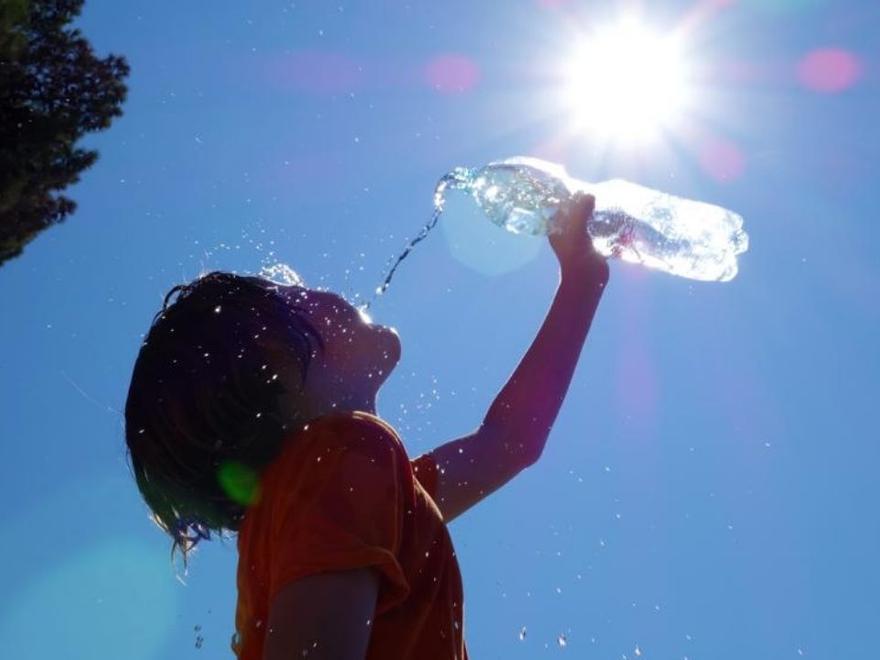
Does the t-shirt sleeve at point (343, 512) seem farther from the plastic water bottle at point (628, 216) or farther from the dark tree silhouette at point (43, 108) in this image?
the dark tree silhouette at point (43, 108)

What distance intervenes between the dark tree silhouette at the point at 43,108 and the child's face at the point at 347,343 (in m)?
9.17

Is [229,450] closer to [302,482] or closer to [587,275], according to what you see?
[302,482]

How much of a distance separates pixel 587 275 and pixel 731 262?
2.26m

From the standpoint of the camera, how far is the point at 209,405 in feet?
7.81

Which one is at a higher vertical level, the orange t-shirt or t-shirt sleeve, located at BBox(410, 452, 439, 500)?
t-shirt sleeve, located at BBox(410, 452, 439, 500)

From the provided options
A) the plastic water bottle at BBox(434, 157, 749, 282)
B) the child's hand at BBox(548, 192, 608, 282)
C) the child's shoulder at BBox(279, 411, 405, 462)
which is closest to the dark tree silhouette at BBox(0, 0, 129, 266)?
the plastic water bottle at BBox(434, 157, 749, 282)

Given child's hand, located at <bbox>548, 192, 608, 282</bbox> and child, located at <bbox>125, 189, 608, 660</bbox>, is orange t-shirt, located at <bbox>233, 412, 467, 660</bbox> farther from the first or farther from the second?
child's hand, located at <bbox>548, 192, 608, 282</bbox>

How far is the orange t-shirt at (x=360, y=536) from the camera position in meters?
1.83

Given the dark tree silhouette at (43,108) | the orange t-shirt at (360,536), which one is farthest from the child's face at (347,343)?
the dark tree silhouette at (43,108)

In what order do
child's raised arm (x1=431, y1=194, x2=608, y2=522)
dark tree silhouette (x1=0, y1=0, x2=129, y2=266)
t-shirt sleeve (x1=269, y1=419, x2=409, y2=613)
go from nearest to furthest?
t-shirt sleeve (x1=269, y1=419, x2=409, y2=613), child's raised arm (x1=431, y1=194, x2=608, y2=522), dark tree silhouette (x1=0, y1=0, x2=129, y2=266)

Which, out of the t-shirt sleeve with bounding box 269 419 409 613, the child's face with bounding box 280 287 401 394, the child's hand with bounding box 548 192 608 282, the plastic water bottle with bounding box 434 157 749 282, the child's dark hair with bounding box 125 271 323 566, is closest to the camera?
the t-shirt sleeve with bounding box 269 419 409 613

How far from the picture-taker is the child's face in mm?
2666

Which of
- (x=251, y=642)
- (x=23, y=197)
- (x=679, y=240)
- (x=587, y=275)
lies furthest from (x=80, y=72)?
(x=251, y=642)

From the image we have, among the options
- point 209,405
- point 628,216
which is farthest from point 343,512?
point 628,216
